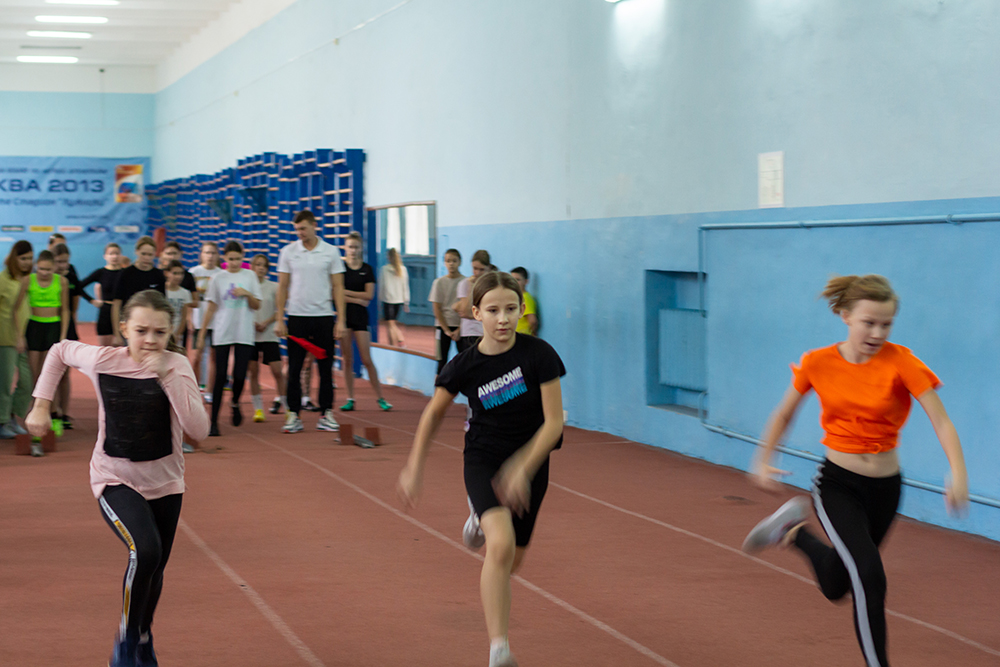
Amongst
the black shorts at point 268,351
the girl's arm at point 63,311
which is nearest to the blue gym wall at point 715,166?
the black shorts at point 268,351

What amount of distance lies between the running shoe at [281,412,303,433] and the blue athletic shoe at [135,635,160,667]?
6948 millimetres

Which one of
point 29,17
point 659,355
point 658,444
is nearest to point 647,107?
point 659,355

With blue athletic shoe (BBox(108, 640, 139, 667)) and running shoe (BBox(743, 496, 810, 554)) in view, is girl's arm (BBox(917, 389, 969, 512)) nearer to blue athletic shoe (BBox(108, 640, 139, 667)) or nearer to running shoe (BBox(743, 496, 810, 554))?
Answer: running shoe (BBox(743, 496, 810, 554))

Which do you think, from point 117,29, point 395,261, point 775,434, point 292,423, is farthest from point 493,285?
point 117,29

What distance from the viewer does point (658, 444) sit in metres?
10.6

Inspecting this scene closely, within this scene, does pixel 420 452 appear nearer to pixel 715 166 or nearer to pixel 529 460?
pixel 529 460

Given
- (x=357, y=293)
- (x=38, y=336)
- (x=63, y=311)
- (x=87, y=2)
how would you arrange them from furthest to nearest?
(x=87, y=2)
(x=357, y=293)
(x=63, y=311)
(x=38, y=336)

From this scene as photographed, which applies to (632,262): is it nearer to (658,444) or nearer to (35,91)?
(658,444)

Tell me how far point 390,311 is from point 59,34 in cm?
1463

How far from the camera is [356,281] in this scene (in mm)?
12711

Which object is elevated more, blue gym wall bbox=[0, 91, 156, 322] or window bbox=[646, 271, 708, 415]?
blue gym wall bbox=[0, 91, 156, 322]

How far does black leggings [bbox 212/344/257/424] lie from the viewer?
10607 mm

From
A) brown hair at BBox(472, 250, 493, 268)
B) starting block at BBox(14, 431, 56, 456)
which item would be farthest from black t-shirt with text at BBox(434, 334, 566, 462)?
brown hair at BBox(472, 250, 493, 268)

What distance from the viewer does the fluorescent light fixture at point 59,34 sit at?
25797mm
